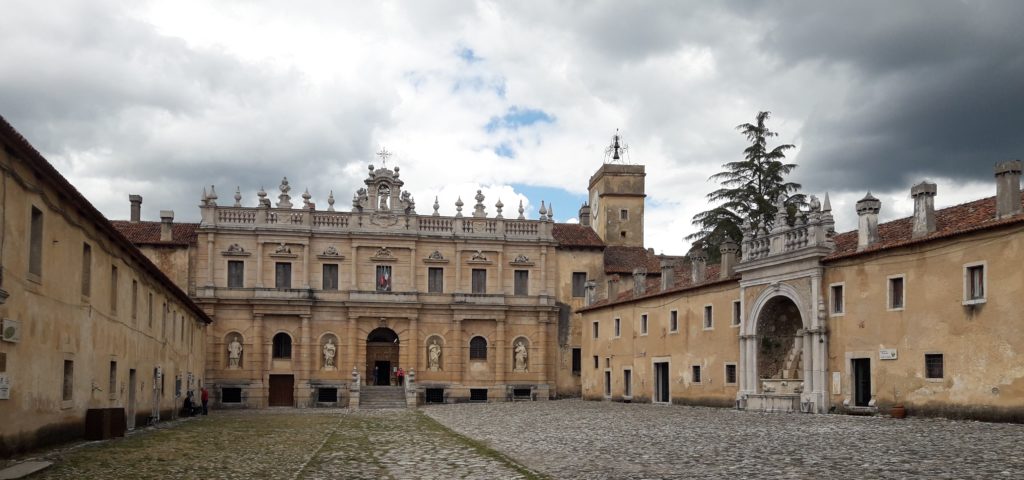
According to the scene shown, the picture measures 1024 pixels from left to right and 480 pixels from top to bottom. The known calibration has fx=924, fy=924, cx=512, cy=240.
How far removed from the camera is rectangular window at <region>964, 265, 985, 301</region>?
81.3 feet

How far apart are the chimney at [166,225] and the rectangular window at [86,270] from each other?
118 ft

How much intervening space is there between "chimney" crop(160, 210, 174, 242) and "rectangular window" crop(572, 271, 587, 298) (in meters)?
25.2

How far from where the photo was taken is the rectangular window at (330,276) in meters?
56.5

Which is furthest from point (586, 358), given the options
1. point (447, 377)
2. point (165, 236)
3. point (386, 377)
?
point (165, 236)

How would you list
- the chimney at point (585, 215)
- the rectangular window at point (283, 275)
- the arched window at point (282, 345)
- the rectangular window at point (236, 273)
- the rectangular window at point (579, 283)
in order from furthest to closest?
1. the chimney at point (585, 215)
2. the rectangular window at point (579, 283)
3. the rectangular window at point (283, 275)
4. the arched window at point (282, 345)
5. the rectangular window at point (236, 273)

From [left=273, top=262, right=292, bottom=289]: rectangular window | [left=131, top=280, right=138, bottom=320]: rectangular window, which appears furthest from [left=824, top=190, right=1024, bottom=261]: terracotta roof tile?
[left=273, top=262, right=292, bottom=289]: rectangular window

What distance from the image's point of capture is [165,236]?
55875 millimetres

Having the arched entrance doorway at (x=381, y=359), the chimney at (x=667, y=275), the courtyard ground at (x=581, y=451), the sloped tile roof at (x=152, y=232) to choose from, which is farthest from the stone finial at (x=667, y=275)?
the sloped tile roof at (x=152, y=232)

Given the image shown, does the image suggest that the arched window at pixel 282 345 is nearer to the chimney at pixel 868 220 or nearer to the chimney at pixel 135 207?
the chimney at pixel 135 207

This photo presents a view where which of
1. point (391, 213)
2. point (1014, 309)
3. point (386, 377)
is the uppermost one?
point (391, 213)

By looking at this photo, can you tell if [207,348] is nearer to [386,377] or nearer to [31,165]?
[386,377]

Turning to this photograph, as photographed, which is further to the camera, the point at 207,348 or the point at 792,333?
the point at 207,348

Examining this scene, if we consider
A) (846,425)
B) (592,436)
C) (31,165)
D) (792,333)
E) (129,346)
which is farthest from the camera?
(792,333)

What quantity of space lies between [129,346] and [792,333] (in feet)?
77.4
